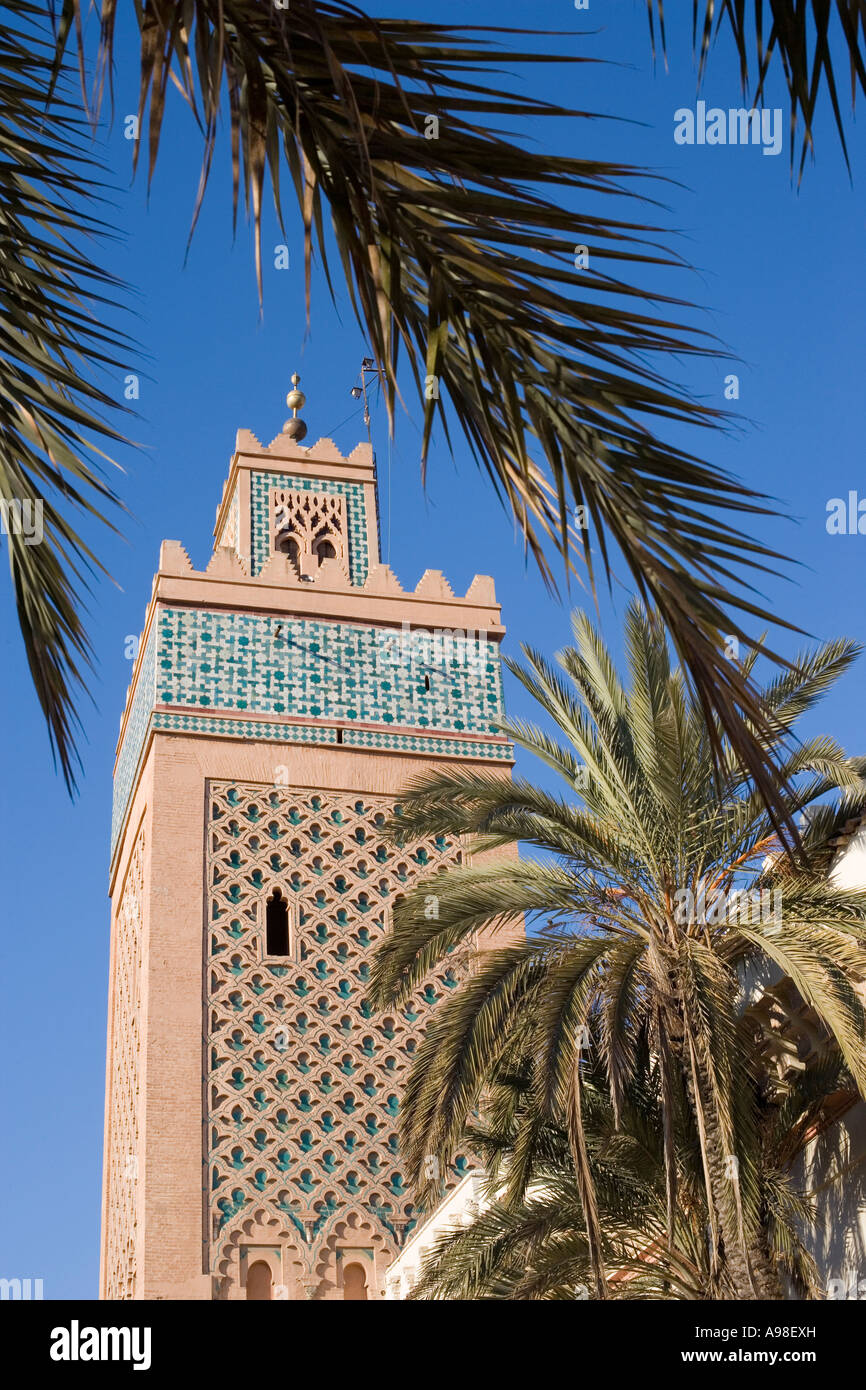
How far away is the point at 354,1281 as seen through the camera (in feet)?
42.0

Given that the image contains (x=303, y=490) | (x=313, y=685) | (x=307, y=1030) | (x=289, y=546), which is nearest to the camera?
(x=307, y=1030)

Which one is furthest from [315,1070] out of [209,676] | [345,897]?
[209,676]

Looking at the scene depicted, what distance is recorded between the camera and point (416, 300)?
112 inches

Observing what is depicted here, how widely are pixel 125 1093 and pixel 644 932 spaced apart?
666cm

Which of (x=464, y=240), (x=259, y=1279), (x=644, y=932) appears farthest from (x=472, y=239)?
(x=259, y=1279)

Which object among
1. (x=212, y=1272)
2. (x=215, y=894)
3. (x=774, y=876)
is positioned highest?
(x=215, y=894)

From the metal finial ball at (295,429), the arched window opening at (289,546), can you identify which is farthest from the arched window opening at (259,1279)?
the metal finial ball at (295,429)

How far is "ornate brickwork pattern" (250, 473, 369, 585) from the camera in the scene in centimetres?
1537

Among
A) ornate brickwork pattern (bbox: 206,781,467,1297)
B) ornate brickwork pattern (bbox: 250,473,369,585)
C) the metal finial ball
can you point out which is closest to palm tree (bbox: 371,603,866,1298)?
ornate brickwork pattern (bbox: 206,781,467,1297)

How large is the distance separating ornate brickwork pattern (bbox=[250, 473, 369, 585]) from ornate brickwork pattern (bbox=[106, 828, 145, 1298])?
8.80 ft

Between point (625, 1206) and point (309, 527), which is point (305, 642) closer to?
point (309, 527)

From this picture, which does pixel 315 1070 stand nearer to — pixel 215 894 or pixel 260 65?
pixel 215 894

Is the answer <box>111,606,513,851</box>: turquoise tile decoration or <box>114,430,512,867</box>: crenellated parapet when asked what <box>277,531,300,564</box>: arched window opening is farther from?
<box>111,606,513,851</box>: turquoise tile decoration

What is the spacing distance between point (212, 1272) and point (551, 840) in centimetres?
506
